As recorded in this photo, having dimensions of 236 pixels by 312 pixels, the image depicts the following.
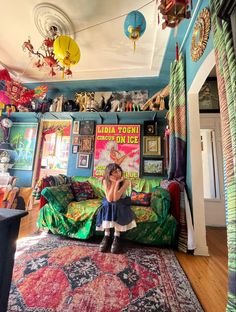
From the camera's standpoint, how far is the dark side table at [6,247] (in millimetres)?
574

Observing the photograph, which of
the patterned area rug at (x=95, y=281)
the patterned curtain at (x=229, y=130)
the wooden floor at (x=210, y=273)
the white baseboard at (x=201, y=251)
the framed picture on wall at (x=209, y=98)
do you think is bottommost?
the wooden floor at (x=210, y=273)

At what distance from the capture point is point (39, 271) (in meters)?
1.29

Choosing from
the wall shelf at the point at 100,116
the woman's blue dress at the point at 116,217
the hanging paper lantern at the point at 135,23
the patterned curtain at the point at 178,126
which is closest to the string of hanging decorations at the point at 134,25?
the hanging paper lantern at the point at 135,23

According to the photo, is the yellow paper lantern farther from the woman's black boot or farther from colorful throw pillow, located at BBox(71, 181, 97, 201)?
the woman's black boot

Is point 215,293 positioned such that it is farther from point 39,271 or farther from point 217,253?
point 39,271

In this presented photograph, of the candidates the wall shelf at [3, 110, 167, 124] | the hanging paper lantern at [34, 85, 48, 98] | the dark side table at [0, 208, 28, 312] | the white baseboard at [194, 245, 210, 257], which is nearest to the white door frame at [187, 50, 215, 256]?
the white baseboard at [194, 245, 210, 257]

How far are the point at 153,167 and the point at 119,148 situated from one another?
0.78m

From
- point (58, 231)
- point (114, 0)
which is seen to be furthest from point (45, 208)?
point (114, 0)

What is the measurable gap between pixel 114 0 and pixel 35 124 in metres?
2.80

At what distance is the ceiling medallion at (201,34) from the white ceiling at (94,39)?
64 centimetres

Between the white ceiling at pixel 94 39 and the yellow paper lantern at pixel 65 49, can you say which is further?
the white ceiling at pixel 94 39

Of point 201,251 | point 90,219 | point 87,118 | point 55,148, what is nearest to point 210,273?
point 201,251

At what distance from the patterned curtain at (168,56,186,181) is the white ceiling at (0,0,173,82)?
2.19ft

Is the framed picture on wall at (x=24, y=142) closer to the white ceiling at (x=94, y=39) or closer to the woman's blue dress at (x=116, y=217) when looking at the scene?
the white ceiling at (x=94, y=39)
